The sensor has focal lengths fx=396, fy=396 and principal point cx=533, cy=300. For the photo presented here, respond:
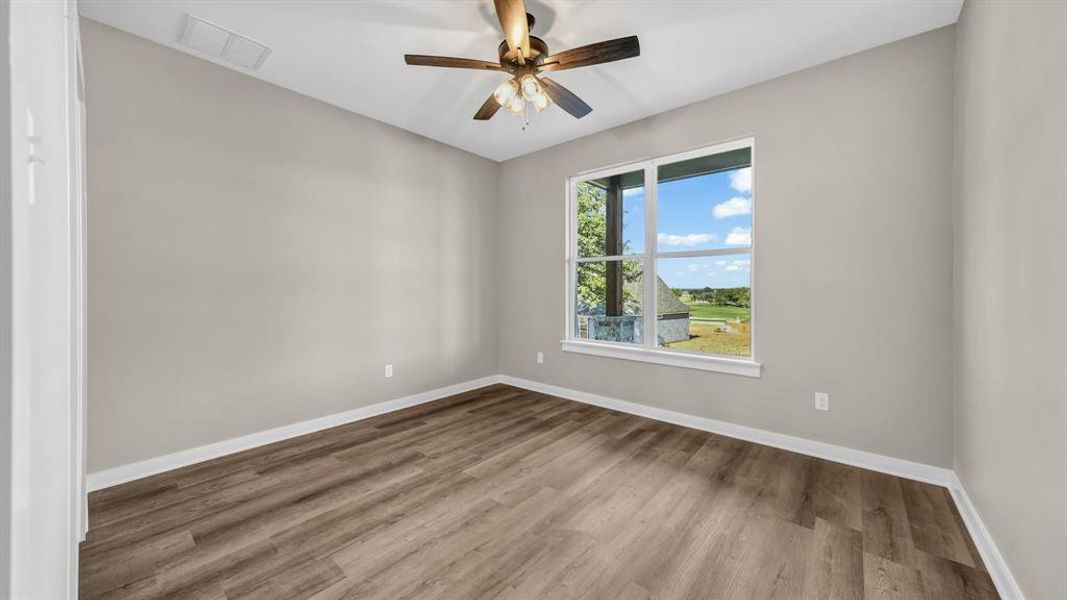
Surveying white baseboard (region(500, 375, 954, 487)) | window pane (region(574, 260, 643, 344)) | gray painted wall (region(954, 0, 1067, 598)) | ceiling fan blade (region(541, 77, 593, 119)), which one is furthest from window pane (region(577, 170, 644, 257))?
gray painted wall (region(954, 0, 1067, 598))

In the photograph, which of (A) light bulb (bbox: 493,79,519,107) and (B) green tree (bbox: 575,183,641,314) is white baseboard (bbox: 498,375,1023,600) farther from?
(A) light bulb (bbox: 493,79,519,107)

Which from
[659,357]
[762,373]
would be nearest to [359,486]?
[659,357]

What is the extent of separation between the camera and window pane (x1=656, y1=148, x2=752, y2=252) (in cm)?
317

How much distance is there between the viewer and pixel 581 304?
4.27 m

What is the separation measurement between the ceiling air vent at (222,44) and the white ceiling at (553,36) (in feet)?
0.18

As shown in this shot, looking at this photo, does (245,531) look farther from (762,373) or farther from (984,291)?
(984,291)

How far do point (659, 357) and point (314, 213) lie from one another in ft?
10.3

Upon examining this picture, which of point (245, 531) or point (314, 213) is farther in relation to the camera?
point (314, 213)

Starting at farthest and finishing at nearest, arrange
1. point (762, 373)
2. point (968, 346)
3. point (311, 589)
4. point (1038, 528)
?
point (762, 373) → point (968, 346) → point (311, 589) → point (1038, 528)

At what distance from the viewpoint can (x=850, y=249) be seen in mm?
2627

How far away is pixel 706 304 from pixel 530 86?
223 centimetres

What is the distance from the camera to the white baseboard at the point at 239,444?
2.30 meters


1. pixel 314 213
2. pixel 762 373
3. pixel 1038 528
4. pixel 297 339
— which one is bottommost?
pixel 1038 528

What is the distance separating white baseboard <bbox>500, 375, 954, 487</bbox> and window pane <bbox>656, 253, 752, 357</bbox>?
1.91 ft
